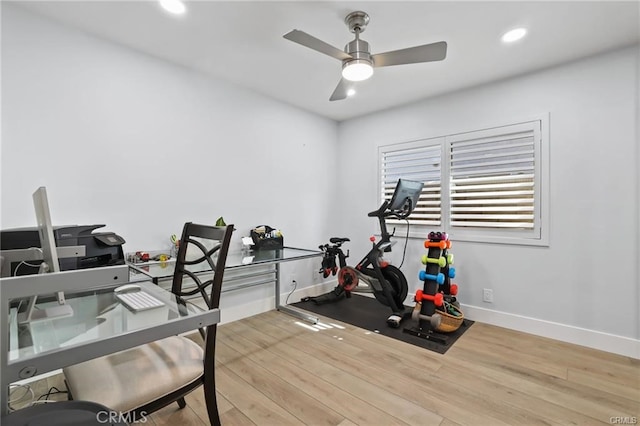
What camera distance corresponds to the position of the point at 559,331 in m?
2.70

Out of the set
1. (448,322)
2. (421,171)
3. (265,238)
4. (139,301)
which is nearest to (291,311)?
(265,238)

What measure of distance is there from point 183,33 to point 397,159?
106 inches

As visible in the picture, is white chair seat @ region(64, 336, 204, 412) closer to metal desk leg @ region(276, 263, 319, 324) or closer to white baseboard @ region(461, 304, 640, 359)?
metal desk leg @ region(276, 263, 319, 324)

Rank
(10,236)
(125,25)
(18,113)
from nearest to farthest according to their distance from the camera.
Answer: (10,236)
(18,113)
(125,25)

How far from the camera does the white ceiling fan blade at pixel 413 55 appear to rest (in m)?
1.94

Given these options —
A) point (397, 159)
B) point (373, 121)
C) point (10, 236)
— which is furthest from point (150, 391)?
point (373, 121)

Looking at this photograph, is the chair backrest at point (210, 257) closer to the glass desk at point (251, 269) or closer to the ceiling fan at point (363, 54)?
the glass desk at point (251, 269)

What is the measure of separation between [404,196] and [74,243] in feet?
9.10

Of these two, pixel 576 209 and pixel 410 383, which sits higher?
pixel 576 209

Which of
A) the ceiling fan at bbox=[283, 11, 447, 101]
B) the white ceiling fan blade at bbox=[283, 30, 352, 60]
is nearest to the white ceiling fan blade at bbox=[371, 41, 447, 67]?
the ceiling fan at bbox=[283, 11, 447, 101]

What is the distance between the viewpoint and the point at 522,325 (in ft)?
9.48

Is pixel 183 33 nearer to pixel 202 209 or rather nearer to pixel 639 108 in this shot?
pixel 202 209

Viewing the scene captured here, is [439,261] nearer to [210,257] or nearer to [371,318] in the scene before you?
[371,318]

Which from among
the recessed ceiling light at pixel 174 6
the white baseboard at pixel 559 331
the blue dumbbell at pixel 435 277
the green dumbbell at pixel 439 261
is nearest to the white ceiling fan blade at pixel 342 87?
the recessed ceiling light at pixel 174 6
